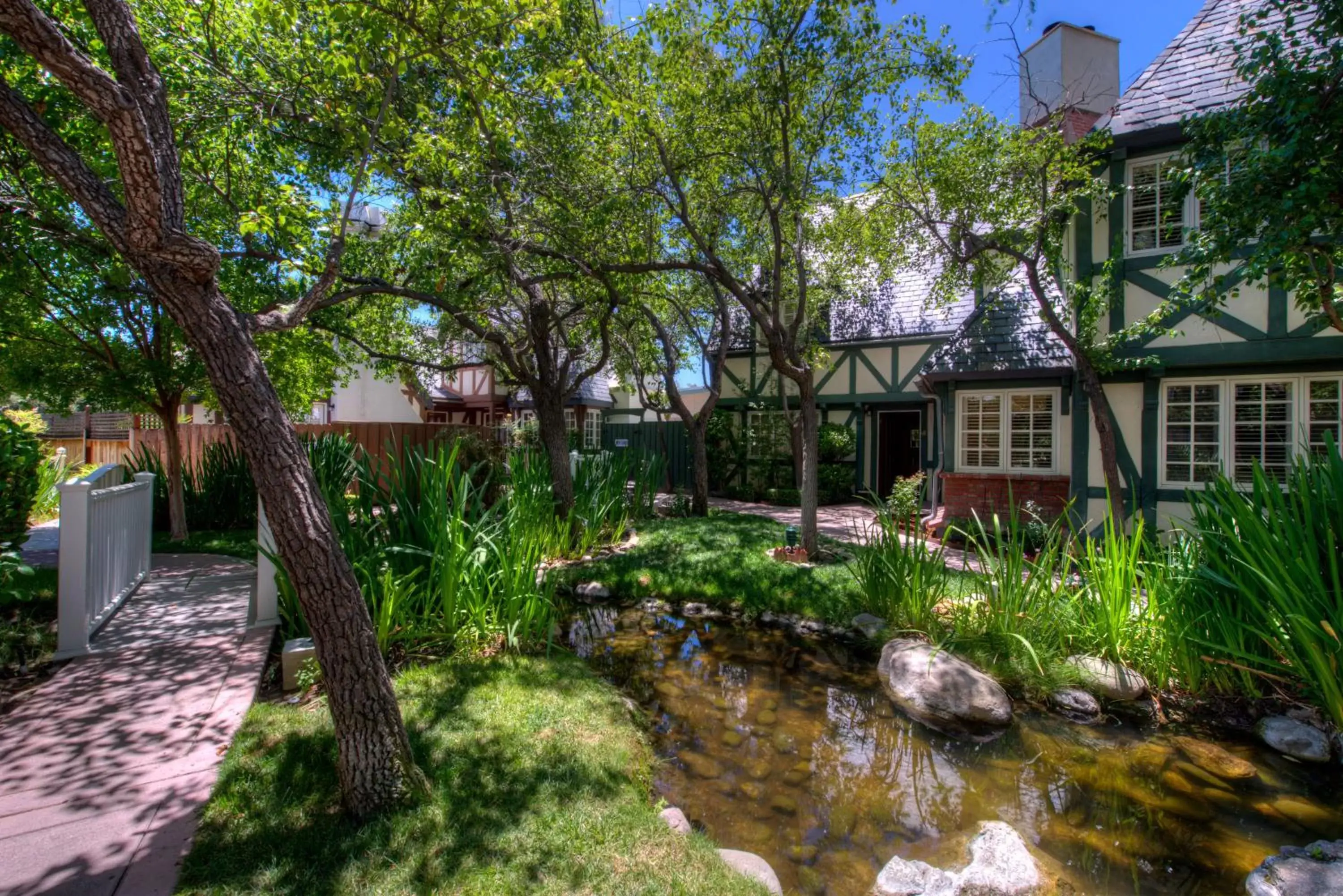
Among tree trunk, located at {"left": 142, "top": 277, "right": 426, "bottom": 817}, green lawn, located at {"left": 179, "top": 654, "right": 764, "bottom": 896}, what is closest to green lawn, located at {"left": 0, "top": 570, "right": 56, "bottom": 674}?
green lawn, located at {"left": 179, "top": 654, "right": 764, "bottom": 896}

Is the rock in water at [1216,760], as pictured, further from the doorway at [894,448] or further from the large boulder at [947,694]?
the doorway at [894,448]

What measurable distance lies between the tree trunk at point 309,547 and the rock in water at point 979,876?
2089 mm

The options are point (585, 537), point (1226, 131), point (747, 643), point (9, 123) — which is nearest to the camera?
point (9, 123)

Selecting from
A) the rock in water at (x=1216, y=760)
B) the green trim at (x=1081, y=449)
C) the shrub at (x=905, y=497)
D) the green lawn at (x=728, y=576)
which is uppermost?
the green trim at (x=1081, y=449)

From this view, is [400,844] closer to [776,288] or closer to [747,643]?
[747,643]

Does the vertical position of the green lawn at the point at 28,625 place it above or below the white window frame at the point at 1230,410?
below

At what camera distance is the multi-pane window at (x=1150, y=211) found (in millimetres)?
7734

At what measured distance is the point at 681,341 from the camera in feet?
50.5

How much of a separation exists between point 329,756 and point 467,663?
1.26m

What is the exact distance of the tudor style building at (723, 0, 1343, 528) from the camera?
7.39m

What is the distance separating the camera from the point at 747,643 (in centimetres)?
555

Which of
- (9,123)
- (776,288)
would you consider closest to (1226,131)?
(776,288)

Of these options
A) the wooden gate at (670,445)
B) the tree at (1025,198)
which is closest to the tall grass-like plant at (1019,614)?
the tree at (1025,198)

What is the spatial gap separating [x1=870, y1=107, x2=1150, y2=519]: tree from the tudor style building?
340mm
